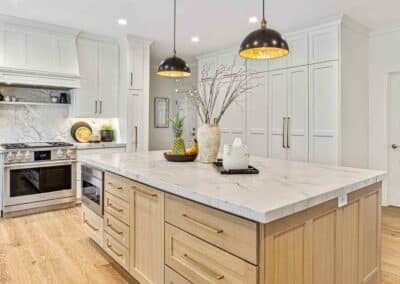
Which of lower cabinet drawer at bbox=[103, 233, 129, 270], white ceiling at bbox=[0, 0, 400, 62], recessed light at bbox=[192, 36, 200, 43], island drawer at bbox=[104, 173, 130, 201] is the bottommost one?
lower cabinet drawer at bbox=[103, 233, 129, 270]

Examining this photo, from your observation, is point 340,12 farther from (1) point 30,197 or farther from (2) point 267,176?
(1) point 30,197

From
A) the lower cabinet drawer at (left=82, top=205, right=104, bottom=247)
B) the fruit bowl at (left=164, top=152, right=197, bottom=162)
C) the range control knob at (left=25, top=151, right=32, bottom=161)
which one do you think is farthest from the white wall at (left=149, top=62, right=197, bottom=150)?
the fruit bowl at (left=164, top=152, right=197, bottom=162)

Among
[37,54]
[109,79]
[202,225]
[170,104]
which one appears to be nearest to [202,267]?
[202,225]

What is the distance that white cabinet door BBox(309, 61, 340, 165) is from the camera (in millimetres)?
4117

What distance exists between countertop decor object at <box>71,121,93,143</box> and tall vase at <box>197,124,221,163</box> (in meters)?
3.16

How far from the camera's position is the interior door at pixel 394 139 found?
4555 millimetres

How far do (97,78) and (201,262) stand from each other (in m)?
4.17

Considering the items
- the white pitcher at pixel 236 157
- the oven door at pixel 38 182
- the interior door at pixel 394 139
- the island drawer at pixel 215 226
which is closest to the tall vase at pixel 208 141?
the white pitcher at pixel 236 157

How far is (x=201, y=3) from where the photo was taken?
142 inches

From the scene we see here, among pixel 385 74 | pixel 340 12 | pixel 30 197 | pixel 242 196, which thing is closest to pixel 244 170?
pixel 242 196

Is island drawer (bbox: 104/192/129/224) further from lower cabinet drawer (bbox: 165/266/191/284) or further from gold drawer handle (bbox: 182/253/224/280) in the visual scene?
gold drawer handle (bbox: 182/253/224/280)

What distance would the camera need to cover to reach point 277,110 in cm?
485

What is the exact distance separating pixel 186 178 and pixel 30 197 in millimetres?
3192

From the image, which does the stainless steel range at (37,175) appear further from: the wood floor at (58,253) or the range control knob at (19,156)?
the wood floor at (58,253)
